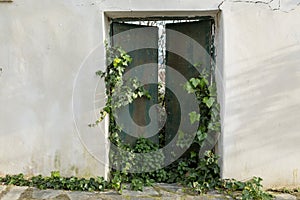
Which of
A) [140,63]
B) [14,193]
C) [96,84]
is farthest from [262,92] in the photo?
[14,193]

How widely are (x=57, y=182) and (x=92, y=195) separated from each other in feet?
1.37

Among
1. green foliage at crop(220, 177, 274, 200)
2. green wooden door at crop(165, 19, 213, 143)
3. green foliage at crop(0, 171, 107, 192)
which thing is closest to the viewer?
green foliage at crop(220, 177, 274, 200)

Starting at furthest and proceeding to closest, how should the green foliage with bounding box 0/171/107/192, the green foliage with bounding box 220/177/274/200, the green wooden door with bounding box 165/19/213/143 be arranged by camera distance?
the green wooden door with bounding box 165/19/213/143
the green foliage with bounding box 0/171/107/192
the green foliage with bounding box 220/177/274/200

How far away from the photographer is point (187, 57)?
370 centimetres

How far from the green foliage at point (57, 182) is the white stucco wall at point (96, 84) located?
7cm

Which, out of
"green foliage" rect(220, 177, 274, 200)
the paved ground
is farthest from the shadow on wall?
the paved ground

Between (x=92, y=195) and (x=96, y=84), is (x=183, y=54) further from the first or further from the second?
(x=92, y=195)

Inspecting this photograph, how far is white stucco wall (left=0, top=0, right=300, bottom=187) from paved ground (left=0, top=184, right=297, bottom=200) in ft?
0.72

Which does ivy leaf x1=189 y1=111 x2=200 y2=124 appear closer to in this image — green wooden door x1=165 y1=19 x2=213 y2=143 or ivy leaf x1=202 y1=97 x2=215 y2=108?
ivy leaf x1=202 y1=97 x2=215 y2=108

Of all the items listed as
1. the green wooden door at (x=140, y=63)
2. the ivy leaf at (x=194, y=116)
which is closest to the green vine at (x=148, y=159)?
the ivy leaf at (x=194, y=116)

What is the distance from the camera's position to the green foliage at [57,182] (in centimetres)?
334

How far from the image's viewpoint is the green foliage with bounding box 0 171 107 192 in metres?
3.34

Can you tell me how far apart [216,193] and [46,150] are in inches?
68.0

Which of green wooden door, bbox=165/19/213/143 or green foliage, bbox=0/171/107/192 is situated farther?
green wooden door, bbox=165/19/213/143
